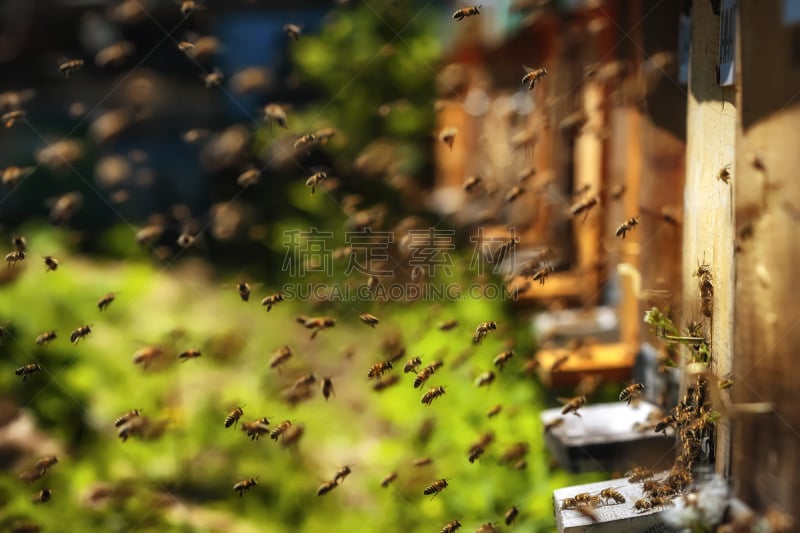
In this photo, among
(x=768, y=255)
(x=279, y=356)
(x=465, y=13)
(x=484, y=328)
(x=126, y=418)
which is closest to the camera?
(x=768, y=255)

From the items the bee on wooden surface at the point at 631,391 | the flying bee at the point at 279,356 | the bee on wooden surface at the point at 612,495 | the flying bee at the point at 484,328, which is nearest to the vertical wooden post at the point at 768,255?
the bee on wooden surface at the point at 612,495

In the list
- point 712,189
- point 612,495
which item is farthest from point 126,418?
point 712,189

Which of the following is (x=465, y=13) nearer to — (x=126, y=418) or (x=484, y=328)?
(x=484, y=328)

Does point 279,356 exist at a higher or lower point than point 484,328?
lower

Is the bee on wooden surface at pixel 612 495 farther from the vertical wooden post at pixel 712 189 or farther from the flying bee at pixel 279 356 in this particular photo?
the flying bee at pixel 279 356

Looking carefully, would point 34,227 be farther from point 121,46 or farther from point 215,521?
point 215,521

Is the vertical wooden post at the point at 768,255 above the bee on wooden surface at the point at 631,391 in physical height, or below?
above

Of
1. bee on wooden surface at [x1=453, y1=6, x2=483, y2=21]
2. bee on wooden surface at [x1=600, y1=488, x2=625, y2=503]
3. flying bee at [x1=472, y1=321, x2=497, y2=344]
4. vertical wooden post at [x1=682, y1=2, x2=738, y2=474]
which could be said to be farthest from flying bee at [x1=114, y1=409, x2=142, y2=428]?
vertical wooden post at [x1=682, y1=2, x2=738, y2=474]
